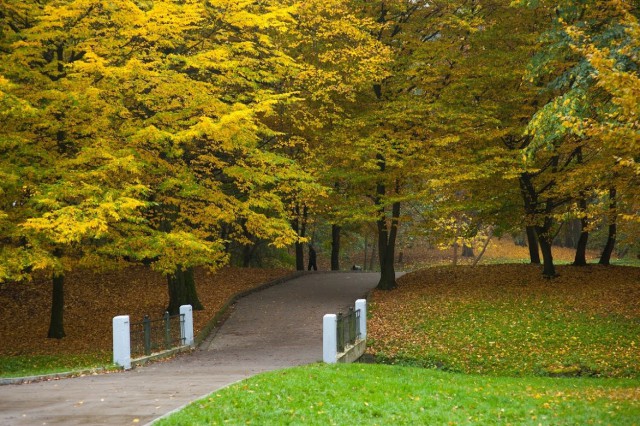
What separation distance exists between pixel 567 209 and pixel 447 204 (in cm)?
586

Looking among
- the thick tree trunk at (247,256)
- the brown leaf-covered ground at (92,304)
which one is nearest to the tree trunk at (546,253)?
A: the brown leaf-covered ground at (92,304)

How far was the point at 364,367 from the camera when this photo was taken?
46.6 feet

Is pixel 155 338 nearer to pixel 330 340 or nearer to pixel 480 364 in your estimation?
pixel 330 340

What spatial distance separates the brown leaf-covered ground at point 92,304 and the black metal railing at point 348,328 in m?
5.14

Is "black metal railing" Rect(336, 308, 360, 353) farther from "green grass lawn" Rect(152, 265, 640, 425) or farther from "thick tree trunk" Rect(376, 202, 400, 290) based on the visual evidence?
"thick tree trunk" Rect(376, 202, 400, 290)

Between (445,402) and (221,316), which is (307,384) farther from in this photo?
(221,316)

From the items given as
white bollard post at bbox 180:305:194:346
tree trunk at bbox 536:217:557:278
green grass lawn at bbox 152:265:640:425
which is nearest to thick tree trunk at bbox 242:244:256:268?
green grass lawn at bbox 152:265:640:425

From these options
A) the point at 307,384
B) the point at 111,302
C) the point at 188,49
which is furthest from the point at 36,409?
the point at 111,302

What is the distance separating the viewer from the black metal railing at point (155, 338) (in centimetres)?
1561

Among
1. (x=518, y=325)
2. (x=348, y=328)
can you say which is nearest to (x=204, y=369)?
(x=348, y=328)

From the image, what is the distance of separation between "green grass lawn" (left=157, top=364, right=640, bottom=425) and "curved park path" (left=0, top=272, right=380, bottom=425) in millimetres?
883

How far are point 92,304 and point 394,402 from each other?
16.3 m

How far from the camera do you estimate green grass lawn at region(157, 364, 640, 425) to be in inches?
351

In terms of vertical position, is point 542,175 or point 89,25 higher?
point 89,25
